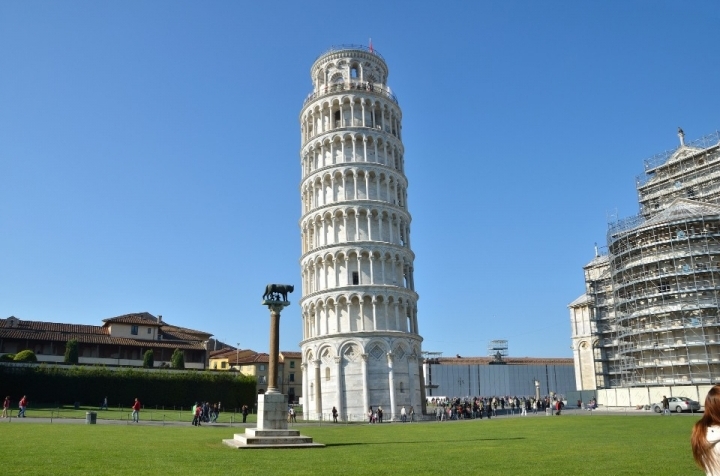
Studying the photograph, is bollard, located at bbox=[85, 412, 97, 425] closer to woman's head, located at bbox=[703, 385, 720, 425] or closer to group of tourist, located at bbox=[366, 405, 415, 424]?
group of tourist, located at bbox=[366, 405, 415, 424]

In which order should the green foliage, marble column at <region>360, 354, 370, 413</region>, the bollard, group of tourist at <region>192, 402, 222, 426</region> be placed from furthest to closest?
the green foliage < marble column at <region>360, 354, 370, 413</region> < group of tourist at <region>192, 402, 222, 426</region> < the bollard

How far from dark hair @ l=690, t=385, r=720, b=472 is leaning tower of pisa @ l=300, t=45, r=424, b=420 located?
5269 centimetres

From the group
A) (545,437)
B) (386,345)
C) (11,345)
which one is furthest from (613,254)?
(11,345)

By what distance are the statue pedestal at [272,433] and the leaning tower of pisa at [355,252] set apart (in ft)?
99.4

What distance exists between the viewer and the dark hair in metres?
4.73

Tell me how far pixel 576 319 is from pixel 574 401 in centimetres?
1067

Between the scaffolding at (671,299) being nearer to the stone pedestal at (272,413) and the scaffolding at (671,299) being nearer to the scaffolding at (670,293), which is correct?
the scaffolding at (670,293)

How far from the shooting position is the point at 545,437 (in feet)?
84.8

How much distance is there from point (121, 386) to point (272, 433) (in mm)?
39702

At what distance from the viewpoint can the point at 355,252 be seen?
2362 inches

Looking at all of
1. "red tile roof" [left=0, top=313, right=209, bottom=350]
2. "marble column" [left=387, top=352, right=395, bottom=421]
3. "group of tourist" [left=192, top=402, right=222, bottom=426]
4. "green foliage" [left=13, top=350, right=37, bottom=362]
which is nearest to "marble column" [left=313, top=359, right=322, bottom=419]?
"marble column" [left=387, top=352, right=395, bottom=421]

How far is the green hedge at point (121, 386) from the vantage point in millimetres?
54906

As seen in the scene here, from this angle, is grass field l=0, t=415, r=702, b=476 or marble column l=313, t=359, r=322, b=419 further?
marble column l=313, t=359, r=322, b=419

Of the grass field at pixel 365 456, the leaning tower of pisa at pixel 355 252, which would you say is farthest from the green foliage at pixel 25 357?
the grass field at pixel 365 456
